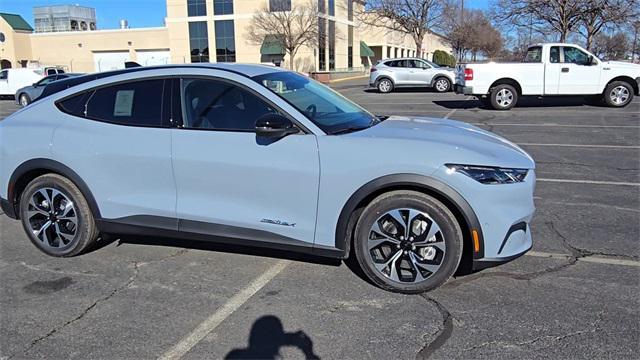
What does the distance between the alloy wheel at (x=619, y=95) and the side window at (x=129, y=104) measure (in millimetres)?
15229

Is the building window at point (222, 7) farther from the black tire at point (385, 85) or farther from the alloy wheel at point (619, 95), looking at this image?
the alloy wheel at point (619, 95)

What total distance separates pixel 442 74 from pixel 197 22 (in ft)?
125

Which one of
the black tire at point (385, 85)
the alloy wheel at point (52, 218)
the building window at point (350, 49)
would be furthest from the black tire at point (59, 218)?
the building window at point (350, 49)

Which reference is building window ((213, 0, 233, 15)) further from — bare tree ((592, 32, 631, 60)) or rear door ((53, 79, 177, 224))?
rear door ((53, 79, 177, 224))

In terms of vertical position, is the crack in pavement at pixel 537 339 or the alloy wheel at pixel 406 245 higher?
the alloy wheel at pixel 406 245

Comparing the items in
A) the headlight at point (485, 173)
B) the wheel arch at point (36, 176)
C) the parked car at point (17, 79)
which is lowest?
the wheel arch at point (36, 176)

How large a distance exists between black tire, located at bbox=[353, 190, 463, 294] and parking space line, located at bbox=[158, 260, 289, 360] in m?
0.80

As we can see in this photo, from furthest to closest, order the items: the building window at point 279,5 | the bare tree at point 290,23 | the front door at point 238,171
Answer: the building window at point 279,5
the bare tree at point 290,23
the front door at point 238,171

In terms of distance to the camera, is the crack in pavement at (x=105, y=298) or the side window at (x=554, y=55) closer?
the crack in pavement at (x=105, y=298)

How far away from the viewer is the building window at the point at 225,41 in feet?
177

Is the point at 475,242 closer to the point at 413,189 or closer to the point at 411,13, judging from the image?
the point at 413,189

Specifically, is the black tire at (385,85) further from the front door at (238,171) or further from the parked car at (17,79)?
the front door at (238,171)

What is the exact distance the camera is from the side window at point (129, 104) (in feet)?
13.3

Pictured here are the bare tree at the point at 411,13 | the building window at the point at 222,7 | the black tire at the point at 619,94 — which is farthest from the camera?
the building window at the point at 222,7
